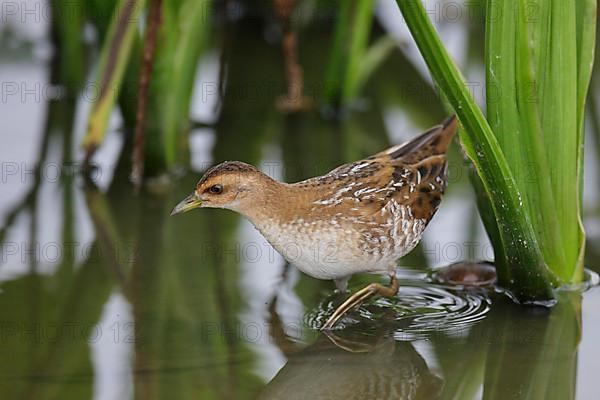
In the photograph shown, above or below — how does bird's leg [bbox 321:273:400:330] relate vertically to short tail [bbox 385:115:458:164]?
below

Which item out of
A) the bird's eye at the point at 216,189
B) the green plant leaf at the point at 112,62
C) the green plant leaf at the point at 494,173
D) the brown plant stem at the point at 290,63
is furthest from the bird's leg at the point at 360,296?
the brown plant stem at the point at 290,63

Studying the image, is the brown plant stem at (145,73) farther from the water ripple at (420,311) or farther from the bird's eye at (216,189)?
the water ripple at (420,311)

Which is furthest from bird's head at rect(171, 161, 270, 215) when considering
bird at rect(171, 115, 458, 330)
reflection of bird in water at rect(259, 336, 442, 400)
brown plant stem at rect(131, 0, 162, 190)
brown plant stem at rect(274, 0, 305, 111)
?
brown plant stem at rect(274, 0, 305, 111)

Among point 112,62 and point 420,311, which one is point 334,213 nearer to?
point 420,311

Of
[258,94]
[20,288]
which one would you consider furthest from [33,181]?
[258,94]

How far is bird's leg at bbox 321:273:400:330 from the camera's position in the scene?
4.08 m

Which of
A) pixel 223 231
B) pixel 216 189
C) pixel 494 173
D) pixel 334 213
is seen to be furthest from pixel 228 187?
pixel 223 231

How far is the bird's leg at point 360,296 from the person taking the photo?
4078 mm

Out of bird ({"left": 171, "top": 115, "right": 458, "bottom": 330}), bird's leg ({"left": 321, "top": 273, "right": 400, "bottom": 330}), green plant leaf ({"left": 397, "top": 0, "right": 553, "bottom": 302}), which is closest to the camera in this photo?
green plant leaf ({"left": 397, "top": 0, "right": 553, "bottom": 302})

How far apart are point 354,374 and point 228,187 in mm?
784

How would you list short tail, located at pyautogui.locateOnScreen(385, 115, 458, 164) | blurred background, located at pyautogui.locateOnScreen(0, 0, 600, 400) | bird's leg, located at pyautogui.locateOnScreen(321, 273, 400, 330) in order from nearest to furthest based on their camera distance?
blurred background, located at pyautogui.locateOnScreen(0, 0, 600, 400) → bird's leg, located at pyautogui.locateOnScreen(321, 273, 400, 330) → short tail, located at pyautogui.locateOnScreen(385, 115, 458, 164)

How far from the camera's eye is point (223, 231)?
5.01 meters

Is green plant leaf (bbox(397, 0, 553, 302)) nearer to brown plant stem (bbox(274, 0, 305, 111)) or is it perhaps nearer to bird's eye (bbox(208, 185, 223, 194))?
bird's eye (bbox(208, 185, 223, 194))

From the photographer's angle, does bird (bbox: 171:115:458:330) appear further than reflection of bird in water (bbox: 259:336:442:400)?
Yes
